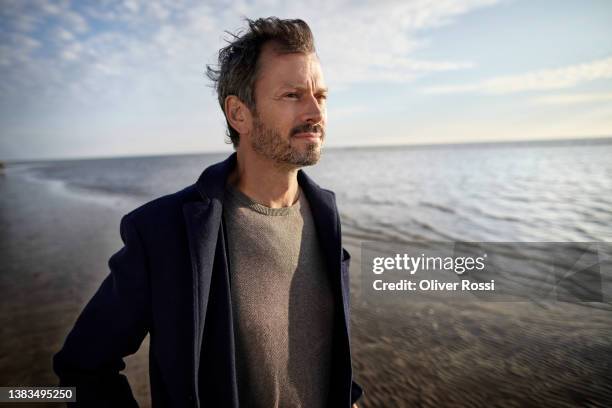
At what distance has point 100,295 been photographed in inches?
62.4

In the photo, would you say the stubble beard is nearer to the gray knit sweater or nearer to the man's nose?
the man's nose

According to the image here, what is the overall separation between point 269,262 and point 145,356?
3.65 meters

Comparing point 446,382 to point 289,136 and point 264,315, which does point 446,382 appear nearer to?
point 264,315

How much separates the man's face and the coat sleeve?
2.74 ft

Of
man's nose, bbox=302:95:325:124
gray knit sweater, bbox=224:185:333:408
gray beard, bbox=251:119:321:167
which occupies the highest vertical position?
man's nose, bbox=302:95:325:124

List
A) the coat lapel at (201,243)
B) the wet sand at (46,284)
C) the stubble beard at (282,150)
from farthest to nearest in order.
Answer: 1. the wet sand at (46,284)
2. the stubble beard at (282,150)
3. the coat lapel at (201,243)

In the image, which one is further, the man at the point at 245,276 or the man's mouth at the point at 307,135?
the man's mouth at the point at 307,135

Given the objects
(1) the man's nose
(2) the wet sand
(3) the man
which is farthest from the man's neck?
(2) the wet sand

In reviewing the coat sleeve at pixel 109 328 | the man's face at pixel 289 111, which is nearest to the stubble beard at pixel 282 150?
the man's face at pixel 289 111

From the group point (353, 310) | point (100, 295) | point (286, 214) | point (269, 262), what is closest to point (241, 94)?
point (286, 214)

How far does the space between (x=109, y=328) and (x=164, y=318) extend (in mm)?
243

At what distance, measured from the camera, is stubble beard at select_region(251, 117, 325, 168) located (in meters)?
1.93

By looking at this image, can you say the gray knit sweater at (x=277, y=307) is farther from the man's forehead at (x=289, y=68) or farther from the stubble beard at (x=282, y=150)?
the man's forehead at (x=289, y=68)

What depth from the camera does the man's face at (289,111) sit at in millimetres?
1938
